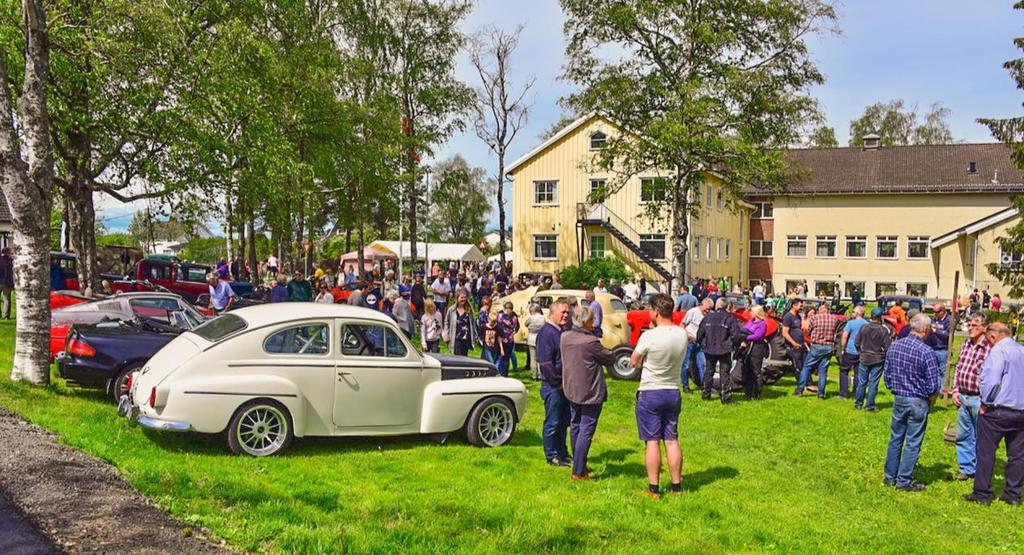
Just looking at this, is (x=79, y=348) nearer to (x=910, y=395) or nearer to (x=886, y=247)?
(x=910, y=395)

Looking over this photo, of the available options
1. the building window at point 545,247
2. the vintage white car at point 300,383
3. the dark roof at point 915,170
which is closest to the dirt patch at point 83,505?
the vintage white car at point 300,383

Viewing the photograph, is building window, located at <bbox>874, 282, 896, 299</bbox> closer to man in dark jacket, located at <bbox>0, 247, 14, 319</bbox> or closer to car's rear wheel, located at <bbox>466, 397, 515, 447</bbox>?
car's rear wheel, located at <bbox>466, 397, 515, 447</bbox>

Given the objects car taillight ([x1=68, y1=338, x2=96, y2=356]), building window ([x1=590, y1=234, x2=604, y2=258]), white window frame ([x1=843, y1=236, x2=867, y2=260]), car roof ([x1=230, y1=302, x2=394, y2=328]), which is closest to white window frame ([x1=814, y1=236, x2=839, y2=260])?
white window frame ([x1=843, y1=236, x2=867, y2=260])

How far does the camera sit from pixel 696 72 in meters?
25.8

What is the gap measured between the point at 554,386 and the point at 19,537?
482 cm

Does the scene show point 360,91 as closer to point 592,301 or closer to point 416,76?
point 416,76

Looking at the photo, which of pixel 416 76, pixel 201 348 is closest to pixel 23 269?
pixel 201 348

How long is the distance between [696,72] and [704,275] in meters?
17.7

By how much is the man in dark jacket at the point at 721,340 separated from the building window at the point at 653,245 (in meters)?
25.9

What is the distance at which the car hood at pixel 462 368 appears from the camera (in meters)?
8.47

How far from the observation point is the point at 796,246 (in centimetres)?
4519

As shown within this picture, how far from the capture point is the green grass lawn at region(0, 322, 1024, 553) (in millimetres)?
5539

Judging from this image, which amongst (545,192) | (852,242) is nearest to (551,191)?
(545,192)

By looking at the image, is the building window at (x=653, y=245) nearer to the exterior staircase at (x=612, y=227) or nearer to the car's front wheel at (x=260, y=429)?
the exterior staircase at (x=612, y=227)
